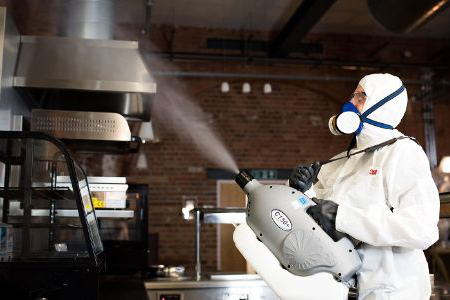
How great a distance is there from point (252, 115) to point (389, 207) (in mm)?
6007

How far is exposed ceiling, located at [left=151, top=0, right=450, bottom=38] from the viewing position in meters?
6.70

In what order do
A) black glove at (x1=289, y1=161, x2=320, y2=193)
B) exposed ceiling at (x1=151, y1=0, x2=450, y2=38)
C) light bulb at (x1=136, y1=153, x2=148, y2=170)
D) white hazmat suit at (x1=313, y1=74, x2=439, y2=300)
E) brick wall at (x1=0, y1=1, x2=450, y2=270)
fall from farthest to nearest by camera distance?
1. brick wall at (x1=0, y1=1, x2=450, y2=270)
2. light bulb at (x1=136, y1=153, x2=148, y2=170)
3. exposed ceiling at (x1=151, y1=0, x2=450, y2=38)
4. black glove at (x1=289, y1=161, x2=320, y2=193)
5. white hazmat suit at (x1=313, y1=74, x2=439, y2=300)

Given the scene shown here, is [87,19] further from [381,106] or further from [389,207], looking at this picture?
[389,207]

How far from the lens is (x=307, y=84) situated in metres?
7.76

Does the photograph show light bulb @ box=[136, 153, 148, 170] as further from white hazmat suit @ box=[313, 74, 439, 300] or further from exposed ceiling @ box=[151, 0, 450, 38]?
white hazmat suit @ box=[313, 74, 439, 300]

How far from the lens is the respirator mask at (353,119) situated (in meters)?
1.83

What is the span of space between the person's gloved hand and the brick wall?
18.5 feet

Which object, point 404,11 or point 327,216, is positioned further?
point 404,11

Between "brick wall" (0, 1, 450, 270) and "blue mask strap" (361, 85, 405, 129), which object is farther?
"brick wall" (0, 1, 450, 270)

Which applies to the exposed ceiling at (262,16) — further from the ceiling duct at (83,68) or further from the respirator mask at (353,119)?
the respirator mask at (353,119)

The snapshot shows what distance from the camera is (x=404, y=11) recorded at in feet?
13.0

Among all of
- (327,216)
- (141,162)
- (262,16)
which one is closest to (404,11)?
(327,216)

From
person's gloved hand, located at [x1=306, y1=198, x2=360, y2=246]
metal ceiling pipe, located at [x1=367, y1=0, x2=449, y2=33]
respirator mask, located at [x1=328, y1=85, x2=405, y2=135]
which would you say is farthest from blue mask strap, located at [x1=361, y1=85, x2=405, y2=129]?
metal ceiling pipe, located at [x1=367, y1=0, x2=449, y2=33]

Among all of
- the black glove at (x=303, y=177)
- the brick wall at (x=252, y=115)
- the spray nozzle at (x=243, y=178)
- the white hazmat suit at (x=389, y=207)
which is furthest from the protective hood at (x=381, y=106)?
the brick wall at (x=252, y=115)
